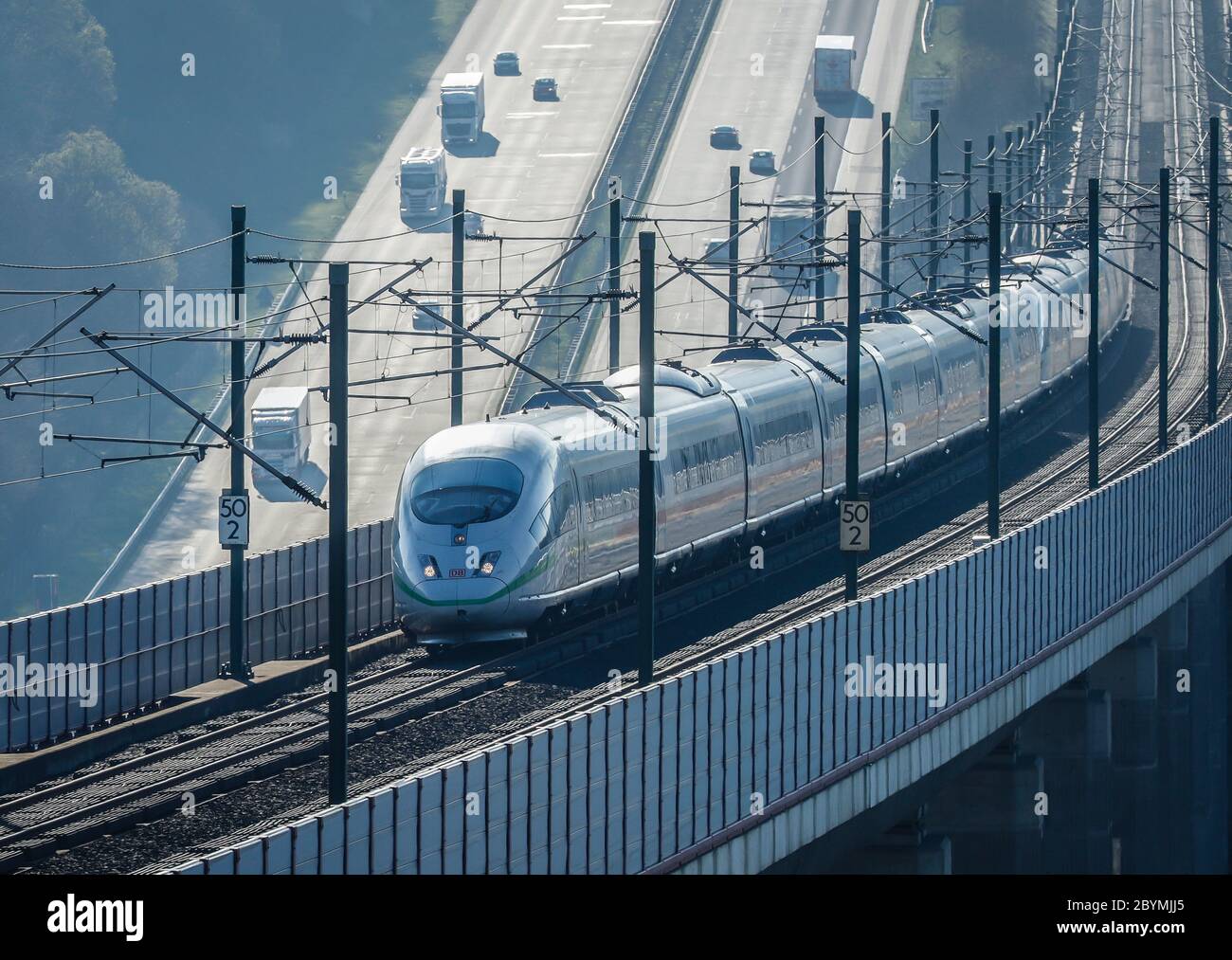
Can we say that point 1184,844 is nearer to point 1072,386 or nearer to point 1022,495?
point 1022,495

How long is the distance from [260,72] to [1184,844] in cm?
10990

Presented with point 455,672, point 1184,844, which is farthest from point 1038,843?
point 1184,844

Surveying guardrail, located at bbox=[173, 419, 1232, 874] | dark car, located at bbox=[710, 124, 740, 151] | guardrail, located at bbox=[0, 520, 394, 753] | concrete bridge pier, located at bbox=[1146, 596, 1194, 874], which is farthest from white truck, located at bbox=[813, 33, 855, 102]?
guardrail, located at bbox=[0, 520, 394, 753]

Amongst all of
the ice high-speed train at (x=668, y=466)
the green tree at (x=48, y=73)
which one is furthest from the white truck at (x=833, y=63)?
the ice high-speed train at (x=668, y=466)

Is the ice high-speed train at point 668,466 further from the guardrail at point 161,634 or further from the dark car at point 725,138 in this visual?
the dark car at point 725,138

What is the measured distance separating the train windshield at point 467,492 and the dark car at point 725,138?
307ft

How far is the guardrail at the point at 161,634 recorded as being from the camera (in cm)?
3316

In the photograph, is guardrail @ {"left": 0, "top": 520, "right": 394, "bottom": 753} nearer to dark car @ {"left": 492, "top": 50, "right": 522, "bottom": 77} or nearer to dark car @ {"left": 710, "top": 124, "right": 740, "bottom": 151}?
dark car @ {"left": 710, "top": 124, "right": 740, "bottom": 151}

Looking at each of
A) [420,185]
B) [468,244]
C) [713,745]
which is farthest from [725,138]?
[713,745]

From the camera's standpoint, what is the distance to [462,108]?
437 ft

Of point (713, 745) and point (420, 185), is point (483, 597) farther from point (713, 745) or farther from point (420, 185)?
point (420, 185)

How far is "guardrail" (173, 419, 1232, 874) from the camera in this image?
22.3m

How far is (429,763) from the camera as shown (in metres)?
29.6

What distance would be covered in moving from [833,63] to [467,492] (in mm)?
99882
